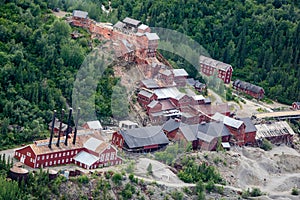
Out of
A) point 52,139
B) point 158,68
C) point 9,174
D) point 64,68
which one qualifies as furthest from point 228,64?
point 9,174

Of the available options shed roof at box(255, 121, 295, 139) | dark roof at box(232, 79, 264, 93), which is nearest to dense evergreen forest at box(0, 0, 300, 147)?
dark roof at box(232, 79, 264, 93)

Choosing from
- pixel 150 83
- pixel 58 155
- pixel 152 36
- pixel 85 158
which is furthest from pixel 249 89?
pixel 58 155

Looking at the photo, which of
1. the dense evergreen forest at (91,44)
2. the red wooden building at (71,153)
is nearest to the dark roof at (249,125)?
the dense evergreen forest at (91,44)

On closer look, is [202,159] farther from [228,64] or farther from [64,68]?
[228,64]

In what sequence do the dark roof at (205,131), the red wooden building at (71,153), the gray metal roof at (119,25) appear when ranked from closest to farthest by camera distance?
the red wooden building at (71,153)
the dark roof at (205,131)
the gray metal roof at (119,25)

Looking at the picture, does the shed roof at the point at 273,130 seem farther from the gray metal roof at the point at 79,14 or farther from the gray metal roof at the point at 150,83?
the gray metal roof at the point at 79,14

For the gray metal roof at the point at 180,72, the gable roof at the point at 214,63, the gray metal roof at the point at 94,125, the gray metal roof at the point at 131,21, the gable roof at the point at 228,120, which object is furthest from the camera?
the gable roof at the point at 214,63

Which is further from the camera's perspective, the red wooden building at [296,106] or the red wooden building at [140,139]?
the red wooden building at [296,106]

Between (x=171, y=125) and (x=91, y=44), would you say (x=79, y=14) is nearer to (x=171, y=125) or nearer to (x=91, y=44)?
(x=91, y=44)
